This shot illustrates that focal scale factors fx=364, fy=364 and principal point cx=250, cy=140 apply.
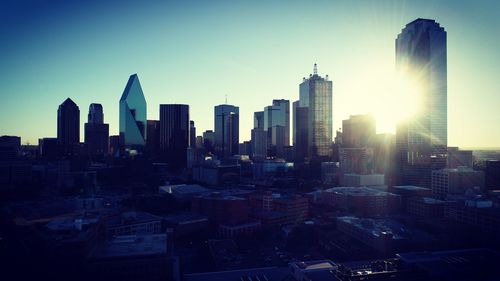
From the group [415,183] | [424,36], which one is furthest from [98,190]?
[424,36]

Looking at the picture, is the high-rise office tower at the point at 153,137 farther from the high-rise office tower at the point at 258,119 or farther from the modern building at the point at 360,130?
the modern building at the point at 360,130

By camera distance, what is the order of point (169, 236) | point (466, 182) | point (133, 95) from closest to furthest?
1. point (169, 236)
2. point (466, 182)
3. point (133, 95)

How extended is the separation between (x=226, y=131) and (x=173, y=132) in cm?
2619

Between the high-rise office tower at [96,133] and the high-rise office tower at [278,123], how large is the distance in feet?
146

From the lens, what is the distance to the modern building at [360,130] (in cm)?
7219

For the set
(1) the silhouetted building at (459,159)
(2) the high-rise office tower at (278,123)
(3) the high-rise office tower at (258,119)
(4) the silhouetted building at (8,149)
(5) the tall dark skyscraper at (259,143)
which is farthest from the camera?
(3) the high-rise office tower at (258,119)

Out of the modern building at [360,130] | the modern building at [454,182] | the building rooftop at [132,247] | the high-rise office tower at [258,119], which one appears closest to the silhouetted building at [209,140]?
the high-rise office tower at [258,119]

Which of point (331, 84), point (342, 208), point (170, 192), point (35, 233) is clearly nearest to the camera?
point (35, 233)

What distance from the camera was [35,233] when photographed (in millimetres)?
20891

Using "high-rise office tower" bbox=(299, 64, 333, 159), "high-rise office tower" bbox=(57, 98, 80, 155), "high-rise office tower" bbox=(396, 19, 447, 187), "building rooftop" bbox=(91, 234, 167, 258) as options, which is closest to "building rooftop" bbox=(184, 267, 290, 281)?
"building rooftop" bbox=(91, 234, 167, 258)

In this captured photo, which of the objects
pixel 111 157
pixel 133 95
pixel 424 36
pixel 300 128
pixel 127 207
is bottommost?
pixel 127 207

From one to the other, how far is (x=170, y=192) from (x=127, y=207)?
857 centimetres

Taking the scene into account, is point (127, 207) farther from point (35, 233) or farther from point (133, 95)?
point (133, 95)

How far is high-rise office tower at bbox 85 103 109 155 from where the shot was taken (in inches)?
3310
